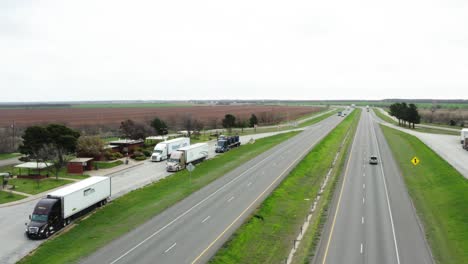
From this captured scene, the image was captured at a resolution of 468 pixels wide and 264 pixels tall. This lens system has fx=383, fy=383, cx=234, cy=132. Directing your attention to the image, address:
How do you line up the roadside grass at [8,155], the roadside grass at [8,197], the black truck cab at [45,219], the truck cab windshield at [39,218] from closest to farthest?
the black truck cab at [45,219]
the truck cab windshield at [39,218]
the roadside grass at [8,197]
the roadside grass at [8,155]

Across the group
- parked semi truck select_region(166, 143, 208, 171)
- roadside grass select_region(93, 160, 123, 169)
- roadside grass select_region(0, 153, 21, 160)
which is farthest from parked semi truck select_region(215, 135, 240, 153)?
roadside grass select_region(0, 153, 21, 160)

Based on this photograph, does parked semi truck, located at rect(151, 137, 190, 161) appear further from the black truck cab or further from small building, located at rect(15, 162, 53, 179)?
the black truck cab

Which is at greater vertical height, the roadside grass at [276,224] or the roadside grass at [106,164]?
the roadside grass at [276,224]

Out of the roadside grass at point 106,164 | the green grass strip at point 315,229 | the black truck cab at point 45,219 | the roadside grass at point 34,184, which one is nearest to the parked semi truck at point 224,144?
the roadside grass at point 106,164

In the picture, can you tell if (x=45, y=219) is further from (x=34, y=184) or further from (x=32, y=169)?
(x=32, y=169)

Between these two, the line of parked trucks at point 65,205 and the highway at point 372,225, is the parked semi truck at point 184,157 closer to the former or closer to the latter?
the line of parked trucks at point 65,205

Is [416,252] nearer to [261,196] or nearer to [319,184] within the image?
[261,196]

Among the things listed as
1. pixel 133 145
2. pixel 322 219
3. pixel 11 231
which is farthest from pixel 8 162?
pixel 322 219
